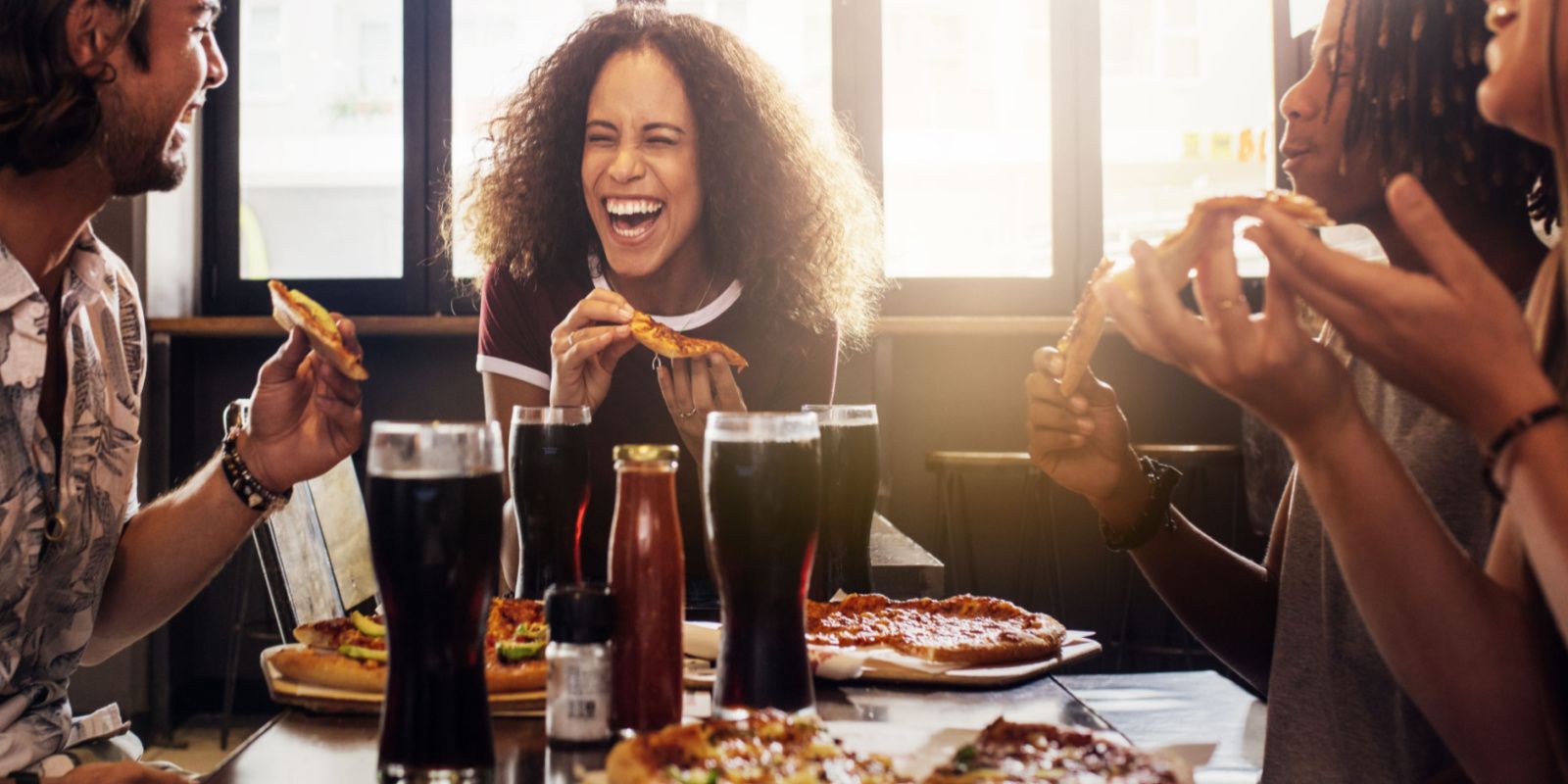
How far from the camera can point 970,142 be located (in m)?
5.14

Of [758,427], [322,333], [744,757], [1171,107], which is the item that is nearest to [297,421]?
[322,333]

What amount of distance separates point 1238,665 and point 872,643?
0.57 m

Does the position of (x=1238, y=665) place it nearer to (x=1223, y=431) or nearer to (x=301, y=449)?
(x=301, y=449)

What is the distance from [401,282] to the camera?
5004 millimetres

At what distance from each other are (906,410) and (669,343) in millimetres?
3171

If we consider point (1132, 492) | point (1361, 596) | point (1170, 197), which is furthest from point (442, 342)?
point (1361, 596)

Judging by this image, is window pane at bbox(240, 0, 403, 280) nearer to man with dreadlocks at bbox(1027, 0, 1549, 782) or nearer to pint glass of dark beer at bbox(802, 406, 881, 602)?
pint glass of dark beer at bbox(802, 406, 881, 602)

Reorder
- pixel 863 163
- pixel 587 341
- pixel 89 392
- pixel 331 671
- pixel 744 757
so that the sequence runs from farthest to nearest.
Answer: pixel 863 163
pixel 587 341
pixel 89 392
pixel 331 671
pixel 744 757

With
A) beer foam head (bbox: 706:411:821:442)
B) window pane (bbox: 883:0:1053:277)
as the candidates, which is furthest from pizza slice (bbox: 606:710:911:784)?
window pane (bbox: 883:0:1053:277)

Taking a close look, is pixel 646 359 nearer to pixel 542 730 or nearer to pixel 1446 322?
pixel 542 730

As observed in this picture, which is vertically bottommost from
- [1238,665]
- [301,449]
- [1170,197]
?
[1238,665]

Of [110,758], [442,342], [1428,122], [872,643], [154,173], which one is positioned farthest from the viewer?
[442,342]

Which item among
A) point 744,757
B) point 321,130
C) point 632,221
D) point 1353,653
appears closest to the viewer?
point 744,757

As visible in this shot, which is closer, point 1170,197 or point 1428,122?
point 1428,122
